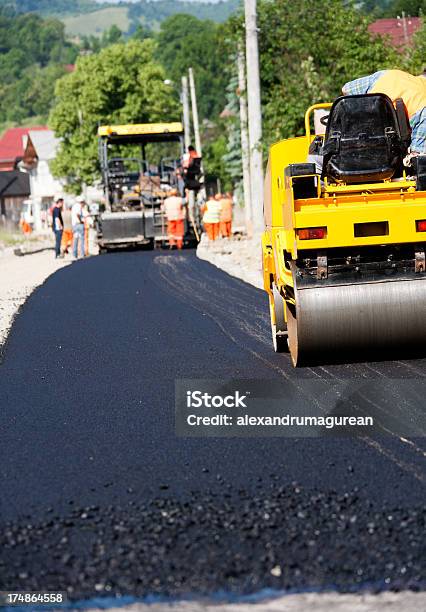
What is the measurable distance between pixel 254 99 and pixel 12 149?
101 metres

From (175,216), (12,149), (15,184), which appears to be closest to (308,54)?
(175,216)

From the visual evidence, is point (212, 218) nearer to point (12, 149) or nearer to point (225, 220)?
point (225, 220)

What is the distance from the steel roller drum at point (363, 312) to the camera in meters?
8.66

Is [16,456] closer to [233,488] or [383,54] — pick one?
[233,488]

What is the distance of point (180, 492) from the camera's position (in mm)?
5848

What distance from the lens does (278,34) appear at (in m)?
25.3

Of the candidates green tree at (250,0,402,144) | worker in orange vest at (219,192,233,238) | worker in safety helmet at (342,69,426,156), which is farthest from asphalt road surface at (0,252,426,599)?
worker in orange vest at (219,192,233,238)

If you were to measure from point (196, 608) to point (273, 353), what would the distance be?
5.89m

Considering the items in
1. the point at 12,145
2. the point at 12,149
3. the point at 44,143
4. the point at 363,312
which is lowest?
the point at 363,312

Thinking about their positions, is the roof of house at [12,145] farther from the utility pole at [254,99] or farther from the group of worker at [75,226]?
the utility pole at [254,99]

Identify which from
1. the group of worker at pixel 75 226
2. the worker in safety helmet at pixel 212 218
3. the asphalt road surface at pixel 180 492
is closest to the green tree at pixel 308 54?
the group of worker at pixel 75 226

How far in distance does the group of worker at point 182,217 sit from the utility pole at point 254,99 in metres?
5.07

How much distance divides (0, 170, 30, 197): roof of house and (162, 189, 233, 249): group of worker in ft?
248

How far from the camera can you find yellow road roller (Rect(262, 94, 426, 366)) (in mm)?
8672
